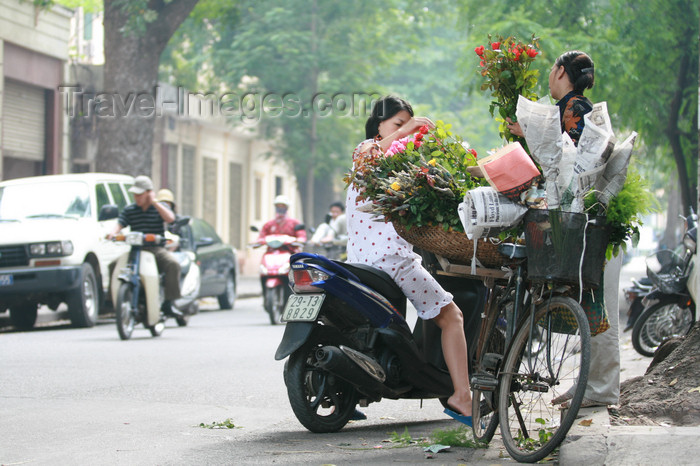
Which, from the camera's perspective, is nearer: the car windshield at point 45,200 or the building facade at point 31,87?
the car windshield at point 45,200

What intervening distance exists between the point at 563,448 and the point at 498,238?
103 centimetres

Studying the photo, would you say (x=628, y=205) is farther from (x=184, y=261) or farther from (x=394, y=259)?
(x=184, y=261)

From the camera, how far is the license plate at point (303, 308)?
6.05 m

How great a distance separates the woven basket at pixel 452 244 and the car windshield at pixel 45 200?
33.6ft

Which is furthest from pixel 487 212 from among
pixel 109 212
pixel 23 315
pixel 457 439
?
pixel 23 315

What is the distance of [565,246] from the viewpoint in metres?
4.79

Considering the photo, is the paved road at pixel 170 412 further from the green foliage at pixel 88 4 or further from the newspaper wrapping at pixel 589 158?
the green foliage at pixel 88 4

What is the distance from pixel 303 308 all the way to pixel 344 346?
0.30 meters

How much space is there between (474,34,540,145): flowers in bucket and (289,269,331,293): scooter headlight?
4.13 feet

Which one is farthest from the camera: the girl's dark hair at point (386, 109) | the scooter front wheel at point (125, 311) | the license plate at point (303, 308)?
the scooter front wheel at point (125, 311)

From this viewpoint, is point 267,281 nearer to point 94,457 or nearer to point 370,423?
point 370,423

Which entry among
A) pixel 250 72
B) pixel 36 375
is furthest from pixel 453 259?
pixel 250 72

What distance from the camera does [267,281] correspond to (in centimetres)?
1642

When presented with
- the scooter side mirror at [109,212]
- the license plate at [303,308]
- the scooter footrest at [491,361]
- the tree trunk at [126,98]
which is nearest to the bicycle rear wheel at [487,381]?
the scooter footrest at [491,361]
